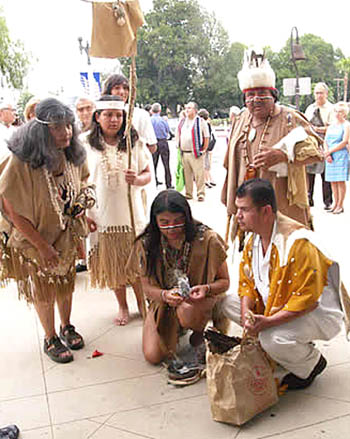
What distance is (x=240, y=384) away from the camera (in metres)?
1.98

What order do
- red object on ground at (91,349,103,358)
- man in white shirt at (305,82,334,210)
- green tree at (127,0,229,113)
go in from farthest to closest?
green tree at (127,0,229,113) < man in white shirt at (305,82,334,210) < red object on ground at (91,349,103,358)

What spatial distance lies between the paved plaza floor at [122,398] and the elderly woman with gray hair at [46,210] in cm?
20

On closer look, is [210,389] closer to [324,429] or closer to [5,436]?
[324,429]

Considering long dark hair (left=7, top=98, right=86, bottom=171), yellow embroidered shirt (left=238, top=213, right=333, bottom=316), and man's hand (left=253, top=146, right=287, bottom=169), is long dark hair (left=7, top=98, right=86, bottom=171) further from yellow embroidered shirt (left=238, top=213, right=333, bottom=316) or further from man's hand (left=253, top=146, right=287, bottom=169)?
yellow embroidered shirt (left=238, top=213, right=333, bottom=316)

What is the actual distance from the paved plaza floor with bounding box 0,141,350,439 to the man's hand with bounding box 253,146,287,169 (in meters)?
1.11

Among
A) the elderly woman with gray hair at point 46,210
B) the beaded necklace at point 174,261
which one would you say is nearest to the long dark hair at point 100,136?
the elderly woman with gray hair at point 46,210

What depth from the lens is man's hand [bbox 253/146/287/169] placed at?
98.1 inches

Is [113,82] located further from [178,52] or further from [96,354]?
[178,52]

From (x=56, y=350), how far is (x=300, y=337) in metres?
1.45

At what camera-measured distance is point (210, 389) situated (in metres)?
2.05

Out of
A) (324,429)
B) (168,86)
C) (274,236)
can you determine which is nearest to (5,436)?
(324,429)

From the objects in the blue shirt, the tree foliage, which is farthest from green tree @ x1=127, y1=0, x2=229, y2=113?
the blue shirt

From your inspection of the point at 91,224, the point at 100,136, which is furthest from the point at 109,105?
the point at 91,224

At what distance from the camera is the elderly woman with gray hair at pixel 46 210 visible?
2438mm
